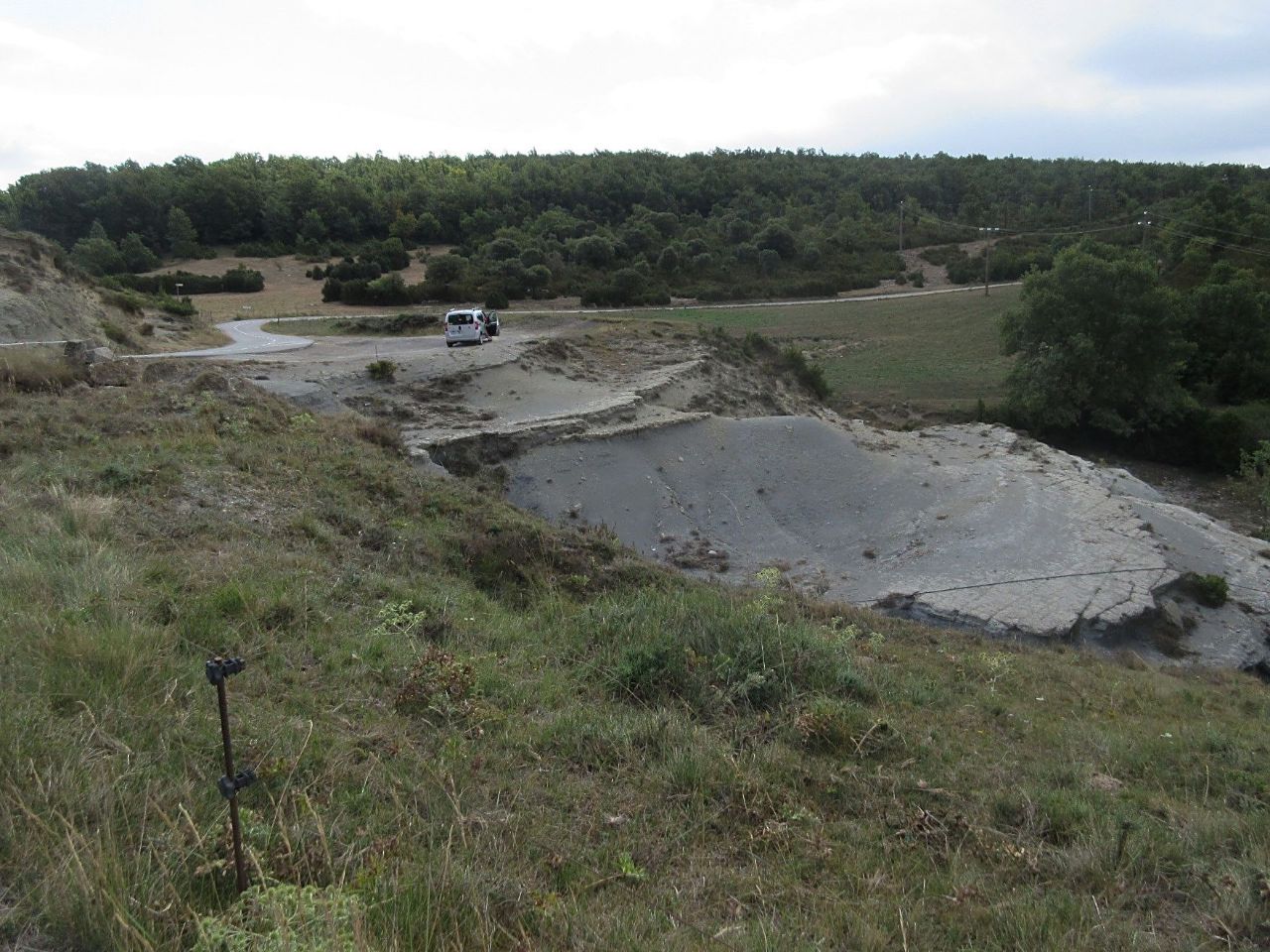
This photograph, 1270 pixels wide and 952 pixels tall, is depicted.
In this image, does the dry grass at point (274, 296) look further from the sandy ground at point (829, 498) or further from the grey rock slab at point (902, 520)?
the grey rock slab at point (902, 520)

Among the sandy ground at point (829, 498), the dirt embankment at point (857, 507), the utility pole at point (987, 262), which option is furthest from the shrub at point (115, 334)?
the utility pole at point (987, 262)

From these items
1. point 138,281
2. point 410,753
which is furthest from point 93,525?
point 138,281

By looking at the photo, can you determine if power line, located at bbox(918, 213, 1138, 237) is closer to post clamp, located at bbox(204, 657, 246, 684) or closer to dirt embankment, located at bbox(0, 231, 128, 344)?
dirt embankment, located at bbox(0, 231, 128, 344)

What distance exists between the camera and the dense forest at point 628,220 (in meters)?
57.5

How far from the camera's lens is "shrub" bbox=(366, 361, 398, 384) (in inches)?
876

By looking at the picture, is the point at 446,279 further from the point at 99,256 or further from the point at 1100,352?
the point at 1100,352

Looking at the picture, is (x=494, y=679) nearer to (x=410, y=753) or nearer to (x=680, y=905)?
(x=410, y=753)

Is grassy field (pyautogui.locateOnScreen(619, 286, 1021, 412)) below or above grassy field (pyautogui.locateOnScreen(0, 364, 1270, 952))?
below

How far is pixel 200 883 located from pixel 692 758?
106 inches

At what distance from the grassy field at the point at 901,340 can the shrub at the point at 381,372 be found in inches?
656

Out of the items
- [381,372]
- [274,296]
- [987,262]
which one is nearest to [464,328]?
[381,372]

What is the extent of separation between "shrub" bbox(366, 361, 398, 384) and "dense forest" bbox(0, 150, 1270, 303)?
27174 mm

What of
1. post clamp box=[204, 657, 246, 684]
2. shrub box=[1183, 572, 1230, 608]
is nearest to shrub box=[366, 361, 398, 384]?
shrub box=[1183, 572, 1230, 608]

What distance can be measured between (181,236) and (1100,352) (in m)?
61.1
